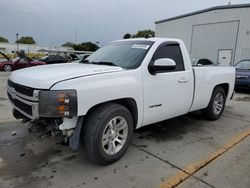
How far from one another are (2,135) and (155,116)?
9.58 feet

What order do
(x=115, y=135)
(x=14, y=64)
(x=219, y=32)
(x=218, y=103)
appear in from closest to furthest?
(x=115, y=135), (x=218, y=103), (x=14, y=64), (x=219, y=32)

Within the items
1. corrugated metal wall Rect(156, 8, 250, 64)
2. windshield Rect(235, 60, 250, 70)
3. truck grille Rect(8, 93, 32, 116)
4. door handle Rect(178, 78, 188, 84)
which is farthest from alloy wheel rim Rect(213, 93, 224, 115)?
corrugated metal wall Rect(156, 8, 250, 64)

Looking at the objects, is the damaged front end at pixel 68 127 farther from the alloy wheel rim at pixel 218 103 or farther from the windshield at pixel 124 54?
the alloy wheel rim at pixel 218 103

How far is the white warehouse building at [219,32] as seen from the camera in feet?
59.1

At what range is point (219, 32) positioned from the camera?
19.5m

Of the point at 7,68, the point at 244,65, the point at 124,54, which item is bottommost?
the point at 7,68

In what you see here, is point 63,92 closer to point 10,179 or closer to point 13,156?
point 10,179

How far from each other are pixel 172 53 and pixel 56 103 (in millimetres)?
2407

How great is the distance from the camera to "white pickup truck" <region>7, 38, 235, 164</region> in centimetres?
263

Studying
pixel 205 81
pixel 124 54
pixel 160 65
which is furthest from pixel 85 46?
pixel 160 65

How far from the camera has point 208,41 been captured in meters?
20.4

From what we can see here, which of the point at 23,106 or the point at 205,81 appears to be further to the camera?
the point at 205,81

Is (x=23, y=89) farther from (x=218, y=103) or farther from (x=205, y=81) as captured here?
(x=218, y=103)

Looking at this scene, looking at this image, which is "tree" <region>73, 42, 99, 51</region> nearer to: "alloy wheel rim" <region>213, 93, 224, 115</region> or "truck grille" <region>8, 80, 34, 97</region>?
"alloy wheel rim" <region>213, 93, 224, 115</region>
